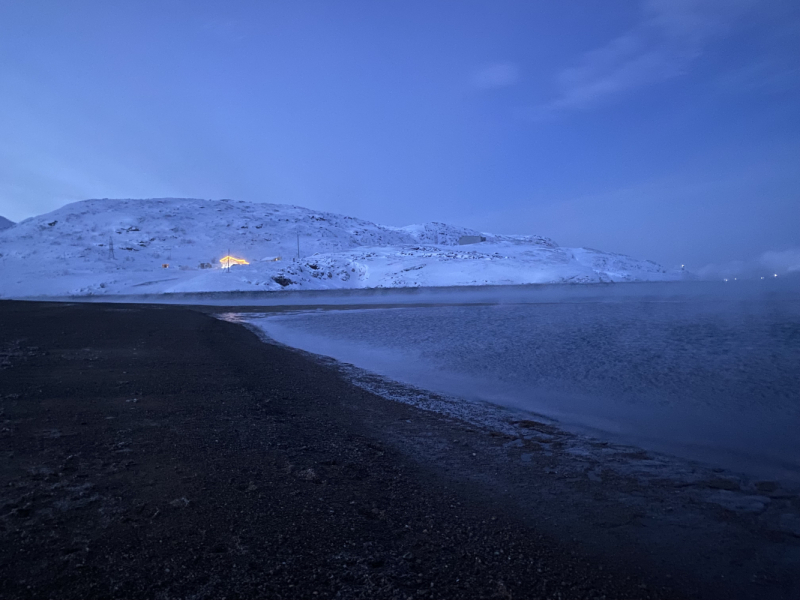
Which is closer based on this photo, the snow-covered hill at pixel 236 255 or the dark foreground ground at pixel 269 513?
the dark foreground ground at pixel 269 513

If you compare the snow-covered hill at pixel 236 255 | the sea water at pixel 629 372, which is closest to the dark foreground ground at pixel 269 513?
the sea water at pixel 629 372

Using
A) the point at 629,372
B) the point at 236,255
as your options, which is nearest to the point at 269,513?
the point at 629,372

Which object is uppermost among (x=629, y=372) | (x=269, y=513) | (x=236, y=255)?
(x=236, y=255)

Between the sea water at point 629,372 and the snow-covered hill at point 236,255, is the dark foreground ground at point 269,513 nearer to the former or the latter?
the sea water at point 629,372

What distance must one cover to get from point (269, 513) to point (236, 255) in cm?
12542

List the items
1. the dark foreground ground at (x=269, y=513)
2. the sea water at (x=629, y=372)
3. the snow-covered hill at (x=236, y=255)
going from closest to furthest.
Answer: the dark foreground ground at (x=269, y=513) < the sea water at (x=629, y=372) < the snow-covered hill at (x=236, y=255)

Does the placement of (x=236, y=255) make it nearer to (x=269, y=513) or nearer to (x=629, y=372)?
(x=629, y=372)

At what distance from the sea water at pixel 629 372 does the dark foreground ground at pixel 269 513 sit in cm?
251

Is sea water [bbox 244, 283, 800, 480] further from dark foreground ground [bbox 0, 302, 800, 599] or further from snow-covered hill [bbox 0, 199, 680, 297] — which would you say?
snow-covered hill [bbox 0, 199, 680, 297]

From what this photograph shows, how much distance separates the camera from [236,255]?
401ft

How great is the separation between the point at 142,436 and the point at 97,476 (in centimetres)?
138

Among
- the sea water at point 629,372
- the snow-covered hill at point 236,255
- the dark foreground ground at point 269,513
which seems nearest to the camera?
the dark foreground ground at point 269,513

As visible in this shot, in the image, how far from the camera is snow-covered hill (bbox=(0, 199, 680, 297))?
3088 inches

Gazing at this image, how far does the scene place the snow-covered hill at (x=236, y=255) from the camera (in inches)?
3088
